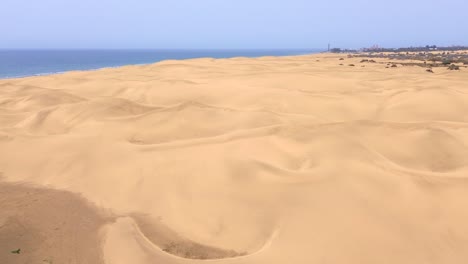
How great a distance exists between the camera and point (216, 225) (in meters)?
4.47

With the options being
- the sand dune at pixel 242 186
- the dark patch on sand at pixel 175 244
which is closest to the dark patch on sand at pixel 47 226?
the sand dune at pixel 242 186

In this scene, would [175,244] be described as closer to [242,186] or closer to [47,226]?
[242,186]

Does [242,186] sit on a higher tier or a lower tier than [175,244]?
higher

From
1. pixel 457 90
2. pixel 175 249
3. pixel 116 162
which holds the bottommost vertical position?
pixel 175 249

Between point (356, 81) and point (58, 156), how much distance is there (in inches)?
A: 360

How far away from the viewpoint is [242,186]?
5.05 meters

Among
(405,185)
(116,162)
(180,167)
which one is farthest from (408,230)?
(116,162)

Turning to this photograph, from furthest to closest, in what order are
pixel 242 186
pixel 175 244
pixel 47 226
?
pixel 242 186, pixel 47 226, pixel 175 244

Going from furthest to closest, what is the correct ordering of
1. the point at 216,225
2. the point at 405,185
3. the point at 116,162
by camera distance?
1. the point at 116,162
2. the point at 405,185
3. the point at 216,225

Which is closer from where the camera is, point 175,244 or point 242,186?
point 175,244

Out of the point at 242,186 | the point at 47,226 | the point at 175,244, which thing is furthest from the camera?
the point at 242,186

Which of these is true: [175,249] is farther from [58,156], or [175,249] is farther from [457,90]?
[457,90]

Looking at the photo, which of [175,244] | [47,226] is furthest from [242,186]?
A: [47,226]

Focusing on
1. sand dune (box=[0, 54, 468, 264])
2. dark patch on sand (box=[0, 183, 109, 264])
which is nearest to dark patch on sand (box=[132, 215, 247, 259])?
sand dune (box=[0, 54, 468, 264])
